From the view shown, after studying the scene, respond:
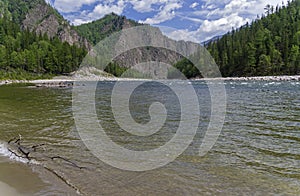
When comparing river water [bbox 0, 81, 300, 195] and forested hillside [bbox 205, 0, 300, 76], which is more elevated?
forested hillside [bbox 205, 0, 300, 76]

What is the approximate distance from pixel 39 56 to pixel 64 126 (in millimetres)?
120491

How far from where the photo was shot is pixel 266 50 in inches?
4663

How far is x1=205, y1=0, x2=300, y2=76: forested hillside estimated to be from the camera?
350 ft

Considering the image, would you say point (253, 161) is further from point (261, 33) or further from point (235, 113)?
point (261, 33)

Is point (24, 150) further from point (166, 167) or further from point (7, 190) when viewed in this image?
point (166, 167)

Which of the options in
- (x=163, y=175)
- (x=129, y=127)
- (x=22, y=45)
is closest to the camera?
(x=163, y=175)

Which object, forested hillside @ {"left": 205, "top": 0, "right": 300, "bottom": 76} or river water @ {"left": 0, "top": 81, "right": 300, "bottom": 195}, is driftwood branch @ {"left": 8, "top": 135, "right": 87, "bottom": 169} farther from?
forested hillside @ {"left": 205, "top": 0, "right": 300, "bottom": 76}

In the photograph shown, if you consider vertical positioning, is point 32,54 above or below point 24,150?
above

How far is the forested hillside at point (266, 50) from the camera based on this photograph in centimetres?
10669

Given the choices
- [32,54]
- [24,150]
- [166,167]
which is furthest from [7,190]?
[32,54]

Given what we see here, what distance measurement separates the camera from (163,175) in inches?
340

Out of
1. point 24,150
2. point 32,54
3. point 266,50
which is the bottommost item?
point 24,150

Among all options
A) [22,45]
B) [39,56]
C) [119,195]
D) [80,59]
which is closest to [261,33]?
[80,59]

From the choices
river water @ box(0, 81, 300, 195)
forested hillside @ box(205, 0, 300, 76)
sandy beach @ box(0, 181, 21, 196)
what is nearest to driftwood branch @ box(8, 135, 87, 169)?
river water @ box(0, 81, 300, 195)
